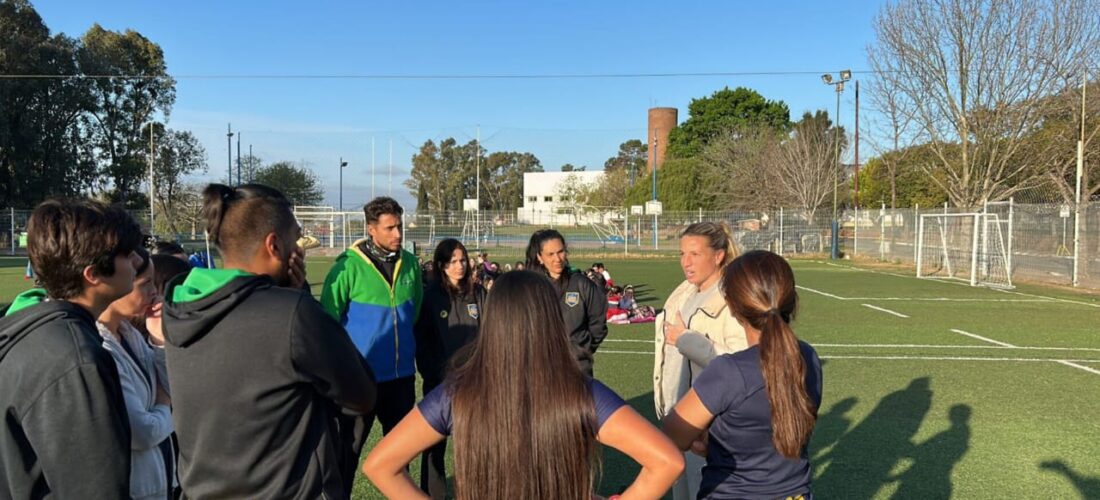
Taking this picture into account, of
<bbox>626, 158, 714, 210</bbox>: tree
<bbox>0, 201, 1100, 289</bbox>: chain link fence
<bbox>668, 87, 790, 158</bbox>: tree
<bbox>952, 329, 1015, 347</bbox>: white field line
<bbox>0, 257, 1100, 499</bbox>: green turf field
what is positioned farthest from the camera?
<bbox>668, 87, 790, 158</bbox>: tree

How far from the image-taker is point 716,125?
61812 millimetres

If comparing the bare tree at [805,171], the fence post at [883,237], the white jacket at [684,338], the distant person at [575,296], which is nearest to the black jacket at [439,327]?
the distant person at [575,296]

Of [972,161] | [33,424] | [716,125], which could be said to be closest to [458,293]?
[33,424]

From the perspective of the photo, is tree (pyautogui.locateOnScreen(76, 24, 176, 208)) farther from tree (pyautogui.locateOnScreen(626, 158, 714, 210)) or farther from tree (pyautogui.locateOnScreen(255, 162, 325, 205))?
tree (pyautogui.locateOnScreen(626, 158, 714, 210))

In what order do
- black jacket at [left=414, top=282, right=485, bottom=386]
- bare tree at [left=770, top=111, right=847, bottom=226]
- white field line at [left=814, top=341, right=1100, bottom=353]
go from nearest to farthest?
1. black jacket at [left=414, top=282, right=485, bottom=386]
2. white field line at [left=814, top=341, right=1100, bottom=353]
3. bare tree at [left=770, top=111, right=847, bottom=226]

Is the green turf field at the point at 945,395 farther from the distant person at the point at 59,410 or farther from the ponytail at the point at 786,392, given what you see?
the distant person at the point at 59,410

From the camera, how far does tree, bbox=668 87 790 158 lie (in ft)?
201

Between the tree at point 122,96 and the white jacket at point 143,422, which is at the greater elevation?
the tree at point 122,96

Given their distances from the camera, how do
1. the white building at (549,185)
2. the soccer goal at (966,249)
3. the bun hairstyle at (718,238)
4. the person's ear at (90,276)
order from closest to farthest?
the person's ear at (90,276)
the bun hairstyle at (718,238)
the soccer goal at (966,249)
the white building at (549,185)

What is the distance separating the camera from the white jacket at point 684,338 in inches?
143

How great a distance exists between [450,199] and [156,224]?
42.8 m

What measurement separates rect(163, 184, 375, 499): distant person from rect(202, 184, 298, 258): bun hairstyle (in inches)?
5.4

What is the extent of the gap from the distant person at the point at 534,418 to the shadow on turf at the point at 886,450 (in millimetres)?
3326

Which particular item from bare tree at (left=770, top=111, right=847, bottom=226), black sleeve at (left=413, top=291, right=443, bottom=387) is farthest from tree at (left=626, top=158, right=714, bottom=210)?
black sleeve at (left=413, top=291, right=443, bottom=387)
